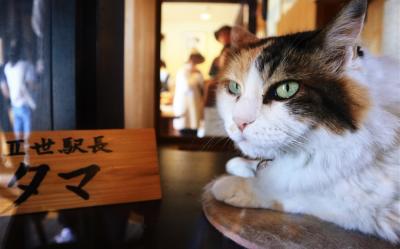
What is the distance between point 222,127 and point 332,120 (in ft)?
1.05

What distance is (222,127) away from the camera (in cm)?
85

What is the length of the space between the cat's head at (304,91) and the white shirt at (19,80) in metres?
0.51

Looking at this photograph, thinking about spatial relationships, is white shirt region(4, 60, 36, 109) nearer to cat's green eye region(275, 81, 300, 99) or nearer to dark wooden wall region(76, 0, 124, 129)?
Answer: dark wooden wall region(76, 0, 124, 129)

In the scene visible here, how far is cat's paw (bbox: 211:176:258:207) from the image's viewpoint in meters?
0.75

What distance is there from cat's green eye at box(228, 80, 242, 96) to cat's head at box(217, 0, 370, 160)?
0.05m

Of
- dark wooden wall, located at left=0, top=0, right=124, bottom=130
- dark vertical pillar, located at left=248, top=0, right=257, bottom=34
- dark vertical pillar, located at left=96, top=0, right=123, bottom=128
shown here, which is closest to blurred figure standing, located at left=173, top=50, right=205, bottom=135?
dark vertical pillar, located at left=248, top=0, right=257, bottom=34

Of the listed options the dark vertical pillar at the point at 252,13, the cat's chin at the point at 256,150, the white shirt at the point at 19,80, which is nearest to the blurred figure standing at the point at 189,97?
the dark vertical pillar at the point at 252,13

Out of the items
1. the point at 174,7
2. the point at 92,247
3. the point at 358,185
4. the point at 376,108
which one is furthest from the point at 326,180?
the point at 174,7

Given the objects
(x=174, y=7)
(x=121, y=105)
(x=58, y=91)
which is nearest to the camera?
(x=58, y=91)

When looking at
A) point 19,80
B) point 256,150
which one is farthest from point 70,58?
point 256,150

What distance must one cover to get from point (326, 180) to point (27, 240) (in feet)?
1.96

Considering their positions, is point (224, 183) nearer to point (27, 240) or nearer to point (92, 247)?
point (92, 247)

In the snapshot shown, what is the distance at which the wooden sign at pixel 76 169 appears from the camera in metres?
0.71

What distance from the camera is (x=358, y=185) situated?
62 cm
